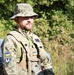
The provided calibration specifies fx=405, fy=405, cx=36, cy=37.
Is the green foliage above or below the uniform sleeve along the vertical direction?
below

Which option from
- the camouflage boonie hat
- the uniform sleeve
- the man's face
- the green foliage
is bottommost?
the green foliage

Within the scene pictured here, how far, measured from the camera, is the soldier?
4.41 meters

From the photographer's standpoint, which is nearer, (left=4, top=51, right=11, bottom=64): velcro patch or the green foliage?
(left=4, top=51, right=11, bottom=64): velcro patch

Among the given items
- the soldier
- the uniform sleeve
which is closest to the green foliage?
the soldier

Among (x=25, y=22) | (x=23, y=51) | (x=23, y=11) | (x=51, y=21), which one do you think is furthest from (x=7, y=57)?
(x=51, y=21)

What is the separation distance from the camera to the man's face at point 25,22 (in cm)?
455

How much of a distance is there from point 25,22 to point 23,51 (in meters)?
0.34

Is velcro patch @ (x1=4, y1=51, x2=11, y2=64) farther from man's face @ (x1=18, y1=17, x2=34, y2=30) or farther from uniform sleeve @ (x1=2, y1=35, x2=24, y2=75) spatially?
man's face @ (x1=18, y1=17, x2=34, y2=30)

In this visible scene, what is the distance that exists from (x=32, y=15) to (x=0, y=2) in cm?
718

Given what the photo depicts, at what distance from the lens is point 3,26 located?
38.2ft

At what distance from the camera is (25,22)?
15.0ft

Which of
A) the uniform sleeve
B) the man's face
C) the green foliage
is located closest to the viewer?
the uniform sleeve

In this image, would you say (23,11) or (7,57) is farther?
(23,11)

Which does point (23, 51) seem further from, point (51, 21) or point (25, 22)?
point (51, 21)
